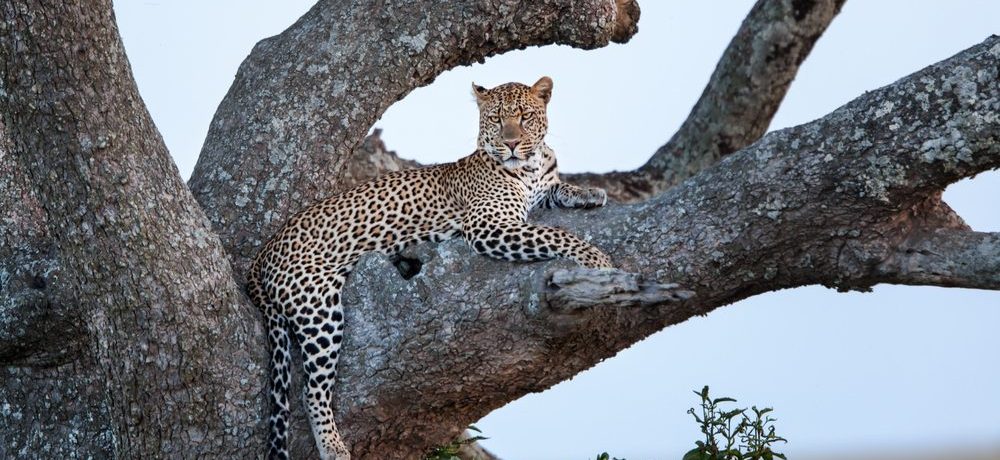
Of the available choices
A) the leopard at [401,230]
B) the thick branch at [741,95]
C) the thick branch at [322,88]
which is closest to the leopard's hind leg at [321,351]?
the leopard at [401,230]

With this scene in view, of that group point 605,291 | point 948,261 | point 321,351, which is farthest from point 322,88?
point 948,261

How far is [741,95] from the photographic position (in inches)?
486

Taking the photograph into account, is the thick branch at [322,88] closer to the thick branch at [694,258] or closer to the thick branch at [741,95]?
the thick branch at [694,258]

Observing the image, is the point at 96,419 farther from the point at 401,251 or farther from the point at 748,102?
the point at 748,102

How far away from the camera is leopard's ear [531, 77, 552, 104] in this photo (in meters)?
9.06

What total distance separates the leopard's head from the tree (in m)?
0.89

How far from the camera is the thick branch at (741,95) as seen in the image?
1216cm

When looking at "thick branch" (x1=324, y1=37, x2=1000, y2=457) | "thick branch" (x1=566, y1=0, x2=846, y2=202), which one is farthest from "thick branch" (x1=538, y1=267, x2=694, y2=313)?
"thick branch" (x1=566, y1=0, x2=846, y2=202)

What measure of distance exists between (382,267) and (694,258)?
1.70 m

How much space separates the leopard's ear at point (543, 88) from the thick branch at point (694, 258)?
5.98 ft

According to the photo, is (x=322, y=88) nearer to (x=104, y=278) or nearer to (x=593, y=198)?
(x=593, y=198)

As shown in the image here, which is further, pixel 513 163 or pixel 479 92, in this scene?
pixel 479 92

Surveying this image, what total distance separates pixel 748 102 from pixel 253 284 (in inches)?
234

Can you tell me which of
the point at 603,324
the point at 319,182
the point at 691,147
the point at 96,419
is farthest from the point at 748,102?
the point at 96,419
